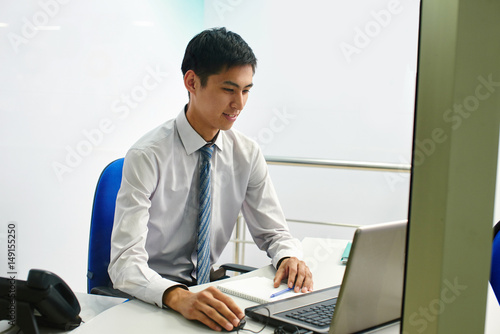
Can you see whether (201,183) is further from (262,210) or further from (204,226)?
(262,210)

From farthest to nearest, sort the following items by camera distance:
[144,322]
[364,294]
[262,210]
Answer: [262,210] < [144,322] < [364,294]

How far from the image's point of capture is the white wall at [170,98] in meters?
1.93

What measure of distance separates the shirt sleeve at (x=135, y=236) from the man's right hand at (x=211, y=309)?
0.29ft

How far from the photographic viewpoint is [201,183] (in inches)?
57.1

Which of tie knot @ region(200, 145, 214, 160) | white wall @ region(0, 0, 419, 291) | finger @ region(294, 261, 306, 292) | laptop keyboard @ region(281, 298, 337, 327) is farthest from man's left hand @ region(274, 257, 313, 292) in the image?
white wall @ region(0, 0, 419, 291)

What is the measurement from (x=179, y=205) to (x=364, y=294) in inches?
30.4

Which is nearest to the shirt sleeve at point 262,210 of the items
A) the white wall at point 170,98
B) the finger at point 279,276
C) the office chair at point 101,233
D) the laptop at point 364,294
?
the finger at point 279,276

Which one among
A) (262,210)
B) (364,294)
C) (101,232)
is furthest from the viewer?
(262,210)

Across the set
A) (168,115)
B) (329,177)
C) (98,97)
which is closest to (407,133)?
(329,177)

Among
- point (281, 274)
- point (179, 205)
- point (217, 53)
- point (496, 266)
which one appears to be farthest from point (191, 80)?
point (496, 266)

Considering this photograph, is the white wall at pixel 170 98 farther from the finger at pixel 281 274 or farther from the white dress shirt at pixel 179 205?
the finger at pixel 281 274

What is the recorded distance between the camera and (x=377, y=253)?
A: 82cm

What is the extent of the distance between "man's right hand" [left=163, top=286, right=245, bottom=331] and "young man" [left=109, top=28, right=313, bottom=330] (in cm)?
29

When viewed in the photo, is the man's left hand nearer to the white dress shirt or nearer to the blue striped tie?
the white dress shirt
